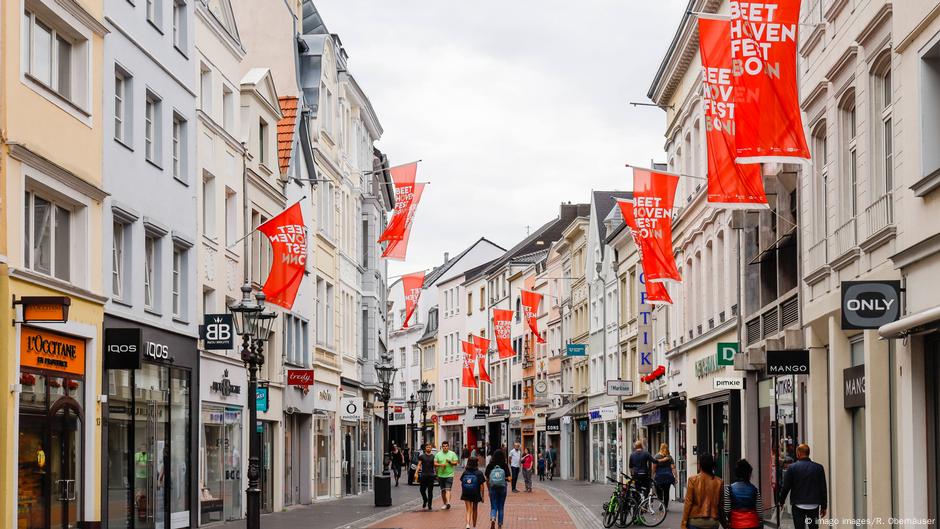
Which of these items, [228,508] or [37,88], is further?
[228,508]

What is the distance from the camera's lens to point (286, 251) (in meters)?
29.8

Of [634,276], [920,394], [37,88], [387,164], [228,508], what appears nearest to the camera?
→ [920,394]

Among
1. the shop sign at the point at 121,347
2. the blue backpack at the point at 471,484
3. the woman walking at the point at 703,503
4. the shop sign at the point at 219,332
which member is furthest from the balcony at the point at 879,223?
the shop sign at the point at 219,332

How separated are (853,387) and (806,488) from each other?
3.03m

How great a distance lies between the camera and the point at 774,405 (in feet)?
98.3

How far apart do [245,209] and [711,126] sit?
589 inches

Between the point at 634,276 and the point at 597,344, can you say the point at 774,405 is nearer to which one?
the point at 634,276

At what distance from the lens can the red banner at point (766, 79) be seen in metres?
19.5

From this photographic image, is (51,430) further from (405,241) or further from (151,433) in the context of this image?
(405,241)

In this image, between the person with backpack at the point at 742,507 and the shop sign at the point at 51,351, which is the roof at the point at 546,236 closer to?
the shop sign at the point at 51,351

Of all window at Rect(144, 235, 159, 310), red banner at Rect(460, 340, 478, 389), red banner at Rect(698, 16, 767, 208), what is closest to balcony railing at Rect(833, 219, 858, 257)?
red banner at Rect(698, 16, 767, 208)

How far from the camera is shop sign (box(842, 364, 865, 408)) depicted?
840 inches

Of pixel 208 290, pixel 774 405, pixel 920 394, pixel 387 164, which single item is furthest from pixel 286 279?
pixel 387 164

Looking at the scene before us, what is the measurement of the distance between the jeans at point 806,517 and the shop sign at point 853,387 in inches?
93.0
